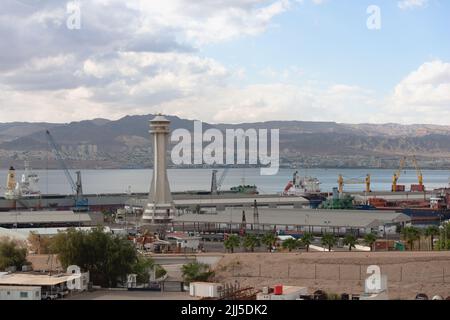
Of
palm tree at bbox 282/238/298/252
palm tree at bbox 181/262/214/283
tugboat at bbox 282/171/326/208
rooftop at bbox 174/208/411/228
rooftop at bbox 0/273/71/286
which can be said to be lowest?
palm tree at bbox 181/262/214/283

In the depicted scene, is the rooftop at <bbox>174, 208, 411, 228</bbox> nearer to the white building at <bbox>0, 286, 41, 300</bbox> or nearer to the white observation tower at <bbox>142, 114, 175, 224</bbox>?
the white observation tower at <bbox>142, 114, 175, 224</bbox>

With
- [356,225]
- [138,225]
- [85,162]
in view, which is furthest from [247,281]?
[85,162]

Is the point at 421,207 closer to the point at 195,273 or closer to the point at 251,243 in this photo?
the point at 251,243

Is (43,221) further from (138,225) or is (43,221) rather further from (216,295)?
(216,295)

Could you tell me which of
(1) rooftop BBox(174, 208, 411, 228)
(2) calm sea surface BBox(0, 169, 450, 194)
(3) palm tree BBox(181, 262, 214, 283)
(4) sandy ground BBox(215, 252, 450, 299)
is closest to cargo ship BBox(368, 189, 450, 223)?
(1) rooftop BBox(174, 208, 411, 228)

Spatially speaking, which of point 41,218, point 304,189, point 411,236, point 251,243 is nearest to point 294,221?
point 411,236

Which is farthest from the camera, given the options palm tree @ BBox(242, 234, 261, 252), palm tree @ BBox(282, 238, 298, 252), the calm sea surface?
the calm sea surface

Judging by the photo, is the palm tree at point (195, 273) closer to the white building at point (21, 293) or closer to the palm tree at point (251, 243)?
the white building at point (21, 293)
